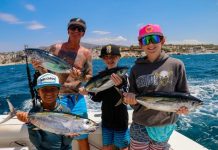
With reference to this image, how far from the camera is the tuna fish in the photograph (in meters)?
2.80

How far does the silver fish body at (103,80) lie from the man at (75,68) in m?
0.38

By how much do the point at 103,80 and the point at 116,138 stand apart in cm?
81

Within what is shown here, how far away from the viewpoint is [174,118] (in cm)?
333

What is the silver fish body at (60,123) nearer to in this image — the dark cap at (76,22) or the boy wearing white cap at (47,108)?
the boy wearing white cap at (47,108)

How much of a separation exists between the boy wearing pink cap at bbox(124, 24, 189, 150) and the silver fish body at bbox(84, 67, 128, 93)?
265 mm

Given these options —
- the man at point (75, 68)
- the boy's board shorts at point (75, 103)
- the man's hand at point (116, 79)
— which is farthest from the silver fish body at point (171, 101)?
the boy's board shorts at point (75, 103)

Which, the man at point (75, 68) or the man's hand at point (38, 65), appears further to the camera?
the man at point (75, 68)

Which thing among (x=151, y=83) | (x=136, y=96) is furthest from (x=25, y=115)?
(x=151, y=83)

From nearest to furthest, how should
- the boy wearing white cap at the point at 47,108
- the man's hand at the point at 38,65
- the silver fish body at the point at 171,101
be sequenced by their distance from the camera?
1. the silver fish body at the point at 171,101
2. the boy wearing white cap at the point at 47,108
3. the man's hand at the point at 38,65

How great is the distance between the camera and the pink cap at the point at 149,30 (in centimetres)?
326

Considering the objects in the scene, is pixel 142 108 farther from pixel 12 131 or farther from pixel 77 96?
pixel 12 131

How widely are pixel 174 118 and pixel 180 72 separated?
0.53 metres

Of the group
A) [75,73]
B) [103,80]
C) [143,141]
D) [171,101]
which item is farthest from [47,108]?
[171,101]

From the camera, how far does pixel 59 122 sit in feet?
9.23
